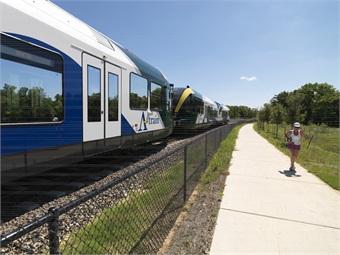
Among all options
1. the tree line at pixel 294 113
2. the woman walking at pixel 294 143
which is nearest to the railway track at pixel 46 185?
the woman walking at pixel 294 143

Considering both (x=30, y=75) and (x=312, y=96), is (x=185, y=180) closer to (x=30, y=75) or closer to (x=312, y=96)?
(x=30, y=75)

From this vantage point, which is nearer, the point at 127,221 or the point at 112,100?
the point at 127,221

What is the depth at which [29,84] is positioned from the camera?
6.41m

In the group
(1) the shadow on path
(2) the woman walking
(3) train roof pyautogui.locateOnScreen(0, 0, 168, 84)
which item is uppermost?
(3) train roof pyautogui.locateOnScreen(0, 0, 168, 84)

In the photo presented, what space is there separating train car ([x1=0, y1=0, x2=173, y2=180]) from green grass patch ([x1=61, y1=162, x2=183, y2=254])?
1.78 meters

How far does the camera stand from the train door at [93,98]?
811 cm

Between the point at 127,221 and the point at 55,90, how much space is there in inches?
132

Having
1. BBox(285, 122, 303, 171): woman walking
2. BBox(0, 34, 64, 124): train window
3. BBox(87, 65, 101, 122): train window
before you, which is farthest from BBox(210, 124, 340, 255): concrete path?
BBox(0, 34, 64, 124): train window

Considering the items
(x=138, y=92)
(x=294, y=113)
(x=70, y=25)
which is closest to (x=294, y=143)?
(x=138, y=92)

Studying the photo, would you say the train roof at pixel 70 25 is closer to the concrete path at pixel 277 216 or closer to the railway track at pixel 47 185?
the railway track at pixel 47 185

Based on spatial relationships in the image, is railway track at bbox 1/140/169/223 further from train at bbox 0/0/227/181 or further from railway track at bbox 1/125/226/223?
train at bbox 0/0/227/181

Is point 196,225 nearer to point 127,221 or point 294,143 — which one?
point 127,221

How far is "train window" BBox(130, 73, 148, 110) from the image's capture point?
11.5m

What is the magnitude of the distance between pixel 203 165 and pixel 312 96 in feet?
442
